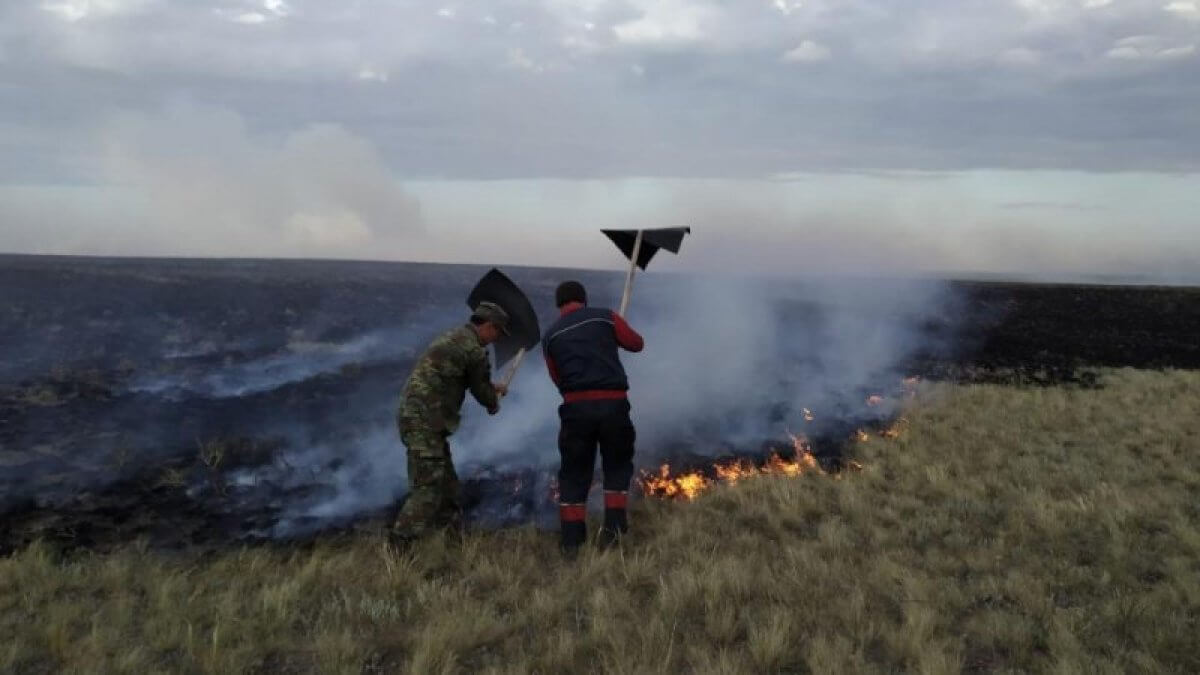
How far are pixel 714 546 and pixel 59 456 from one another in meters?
8.58

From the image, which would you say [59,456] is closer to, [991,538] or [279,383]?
[279,383]

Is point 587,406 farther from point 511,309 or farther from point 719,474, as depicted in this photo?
point 719,474

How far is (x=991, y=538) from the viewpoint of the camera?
6.89 metres

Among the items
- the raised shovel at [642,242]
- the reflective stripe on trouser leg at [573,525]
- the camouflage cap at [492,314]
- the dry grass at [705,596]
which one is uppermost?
the raised shovel at [642,242]

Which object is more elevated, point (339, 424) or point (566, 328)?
point (566, 328)

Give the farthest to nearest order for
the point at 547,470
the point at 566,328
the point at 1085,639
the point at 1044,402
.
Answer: the point at 1044,402
the point at 547,470
the point at 566,328
the point at 1085,639

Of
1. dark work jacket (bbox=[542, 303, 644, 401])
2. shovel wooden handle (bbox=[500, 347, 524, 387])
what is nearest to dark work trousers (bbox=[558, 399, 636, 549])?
dark work jacket (bbox=[542, 303, 644, 401])

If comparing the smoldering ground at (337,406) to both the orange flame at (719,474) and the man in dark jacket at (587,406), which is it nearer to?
the orange flame at (719,474)

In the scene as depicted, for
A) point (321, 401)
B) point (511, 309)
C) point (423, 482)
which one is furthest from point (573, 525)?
point (321, 401)

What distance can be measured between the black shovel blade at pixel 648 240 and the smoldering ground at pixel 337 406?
2.87 metres

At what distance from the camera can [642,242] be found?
25.6 feet

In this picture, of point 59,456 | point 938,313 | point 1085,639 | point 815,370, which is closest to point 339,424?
point 59,456

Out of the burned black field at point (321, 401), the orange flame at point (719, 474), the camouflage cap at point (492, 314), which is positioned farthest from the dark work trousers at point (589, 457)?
the orange flame at point (719, 474)

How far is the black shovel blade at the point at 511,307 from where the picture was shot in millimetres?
7215
